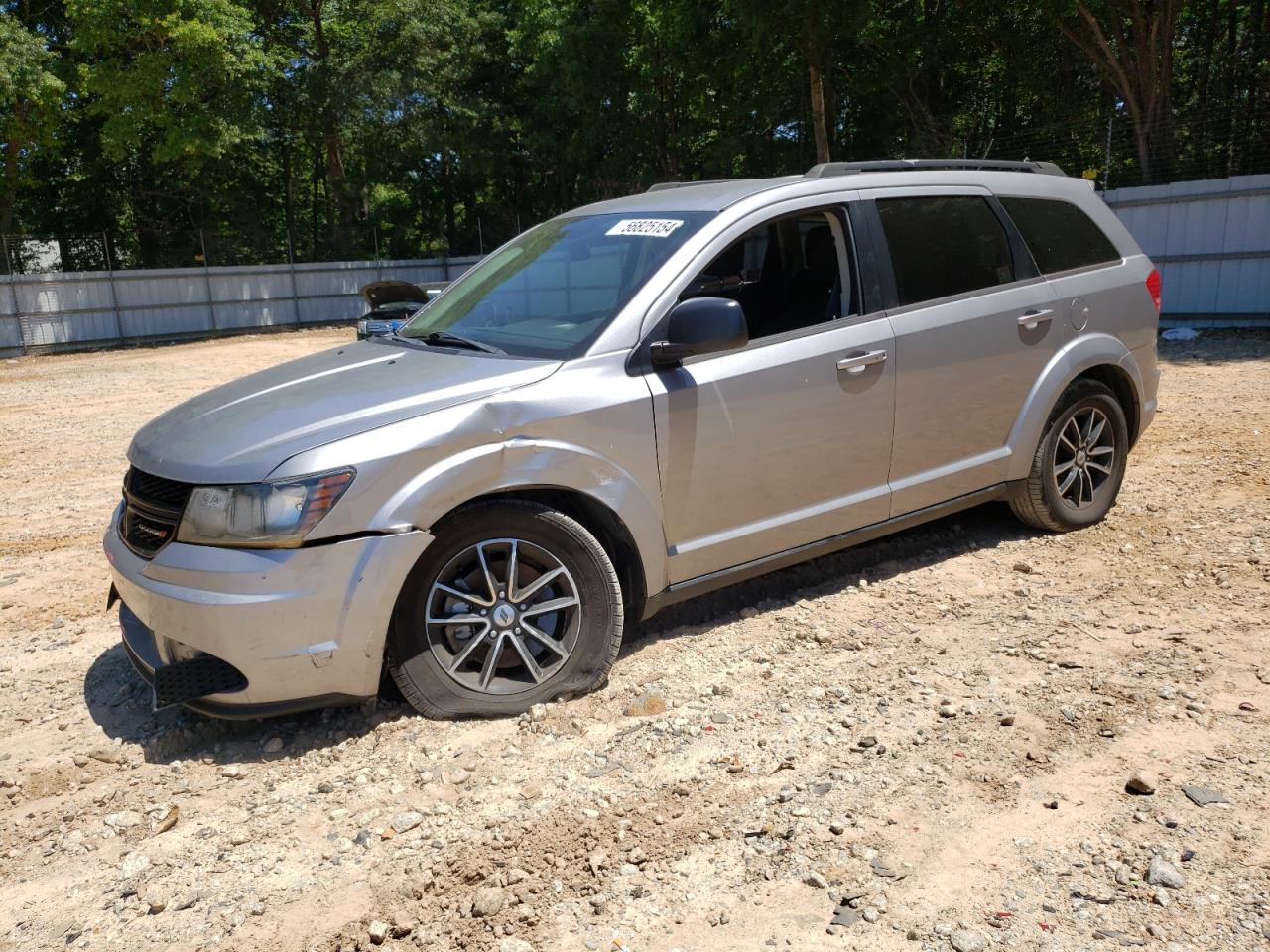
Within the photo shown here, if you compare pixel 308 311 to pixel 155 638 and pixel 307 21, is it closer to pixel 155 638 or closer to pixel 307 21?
pixel 307 21

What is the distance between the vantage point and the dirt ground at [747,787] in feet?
8.95

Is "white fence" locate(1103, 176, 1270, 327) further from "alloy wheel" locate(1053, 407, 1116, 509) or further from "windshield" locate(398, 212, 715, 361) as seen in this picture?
"windshield" locate(398, 212, 715, 361)

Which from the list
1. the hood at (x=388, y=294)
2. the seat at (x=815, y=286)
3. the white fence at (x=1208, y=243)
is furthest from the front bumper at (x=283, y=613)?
the hood at (x=388, y=294)

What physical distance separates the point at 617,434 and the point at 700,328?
51 centimetres

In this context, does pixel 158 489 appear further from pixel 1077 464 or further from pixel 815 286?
pixel 1077 464

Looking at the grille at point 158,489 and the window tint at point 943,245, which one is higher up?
the window tint at point 943,245

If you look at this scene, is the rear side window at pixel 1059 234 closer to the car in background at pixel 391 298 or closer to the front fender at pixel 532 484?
the front fender at pixel 532 484

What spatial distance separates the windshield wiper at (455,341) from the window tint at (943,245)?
Answer: 1862 mm

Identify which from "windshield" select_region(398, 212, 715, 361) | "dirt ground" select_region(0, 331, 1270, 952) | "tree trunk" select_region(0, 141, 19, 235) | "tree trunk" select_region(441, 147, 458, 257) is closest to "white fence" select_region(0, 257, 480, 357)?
"tree trunk" select_region(441, 147, 458, 257)

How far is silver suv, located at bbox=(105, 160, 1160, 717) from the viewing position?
11.2 feet

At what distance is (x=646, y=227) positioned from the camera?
4.43 metres

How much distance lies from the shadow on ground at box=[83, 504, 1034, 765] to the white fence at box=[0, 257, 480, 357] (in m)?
26.3

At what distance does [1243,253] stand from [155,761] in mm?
16740

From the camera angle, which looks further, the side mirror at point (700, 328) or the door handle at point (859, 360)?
the door handle at point (859, 360)
